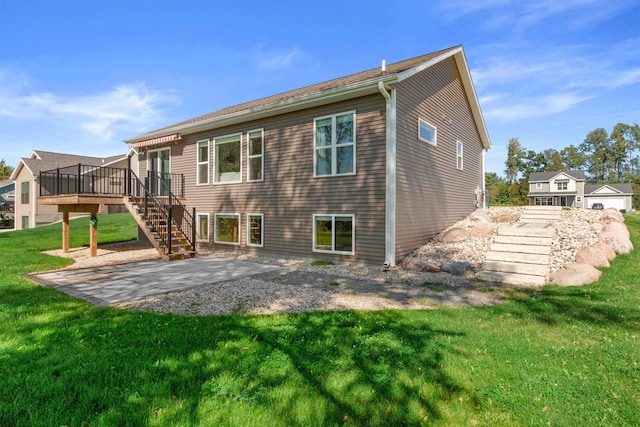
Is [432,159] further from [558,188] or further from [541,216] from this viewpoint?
[558,188]

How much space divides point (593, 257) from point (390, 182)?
5016 millimetres

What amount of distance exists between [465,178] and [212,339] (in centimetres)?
1337

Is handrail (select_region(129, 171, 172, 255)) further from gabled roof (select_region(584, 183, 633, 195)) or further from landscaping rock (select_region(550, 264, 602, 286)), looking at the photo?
gabled roof (select_region(584, 183, 633, 195))

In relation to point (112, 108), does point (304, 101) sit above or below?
below

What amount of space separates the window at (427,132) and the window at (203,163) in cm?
826

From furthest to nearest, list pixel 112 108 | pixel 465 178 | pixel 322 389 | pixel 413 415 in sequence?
pixel 112 108 < pixel 465 178 < pixel 322 389 < pixel 413 415

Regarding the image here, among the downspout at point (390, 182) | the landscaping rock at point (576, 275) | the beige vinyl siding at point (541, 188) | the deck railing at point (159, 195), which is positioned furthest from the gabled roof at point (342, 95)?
the beige vinyl siding at point (541, 188)

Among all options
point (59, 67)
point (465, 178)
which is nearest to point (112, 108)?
point (59, 67)

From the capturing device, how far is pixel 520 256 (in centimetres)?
821

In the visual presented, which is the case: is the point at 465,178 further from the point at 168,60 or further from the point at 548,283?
the point at 168,60

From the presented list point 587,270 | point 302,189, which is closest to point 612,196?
point 587,270

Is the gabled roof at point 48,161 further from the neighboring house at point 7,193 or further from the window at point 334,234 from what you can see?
the window at point 334,234

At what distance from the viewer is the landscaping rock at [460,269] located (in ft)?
25.7

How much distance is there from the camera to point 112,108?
19141 mm
